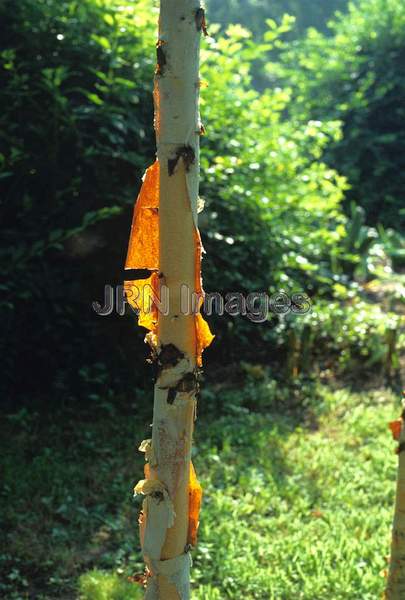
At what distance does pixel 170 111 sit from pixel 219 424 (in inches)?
126

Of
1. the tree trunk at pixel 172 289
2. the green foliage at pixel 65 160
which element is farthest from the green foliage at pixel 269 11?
the tree trunk at pixel 172 289

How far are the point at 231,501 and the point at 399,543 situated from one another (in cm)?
156

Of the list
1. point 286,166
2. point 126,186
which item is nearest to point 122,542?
point 126,186

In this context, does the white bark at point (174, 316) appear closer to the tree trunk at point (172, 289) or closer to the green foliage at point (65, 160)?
the tree trunk at point (172, 289)

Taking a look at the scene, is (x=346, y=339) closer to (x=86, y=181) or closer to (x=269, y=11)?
(x=86, y=181)

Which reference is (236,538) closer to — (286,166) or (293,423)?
(293,423)

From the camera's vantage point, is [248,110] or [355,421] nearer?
[355,421]

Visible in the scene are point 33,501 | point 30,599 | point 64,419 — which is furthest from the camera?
point 64,419

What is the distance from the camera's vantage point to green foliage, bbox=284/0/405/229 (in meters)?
9.61

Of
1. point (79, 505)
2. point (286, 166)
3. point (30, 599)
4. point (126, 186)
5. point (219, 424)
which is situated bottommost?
point (30, 599)

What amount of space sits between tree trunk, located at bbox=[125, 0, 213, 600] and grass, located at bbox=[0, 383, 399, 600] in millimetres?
1132

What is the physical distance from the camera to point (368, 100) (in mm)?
9859

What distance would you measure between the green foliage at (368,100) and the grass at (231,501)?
5078mm

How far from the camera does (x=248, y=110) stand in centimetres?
564
